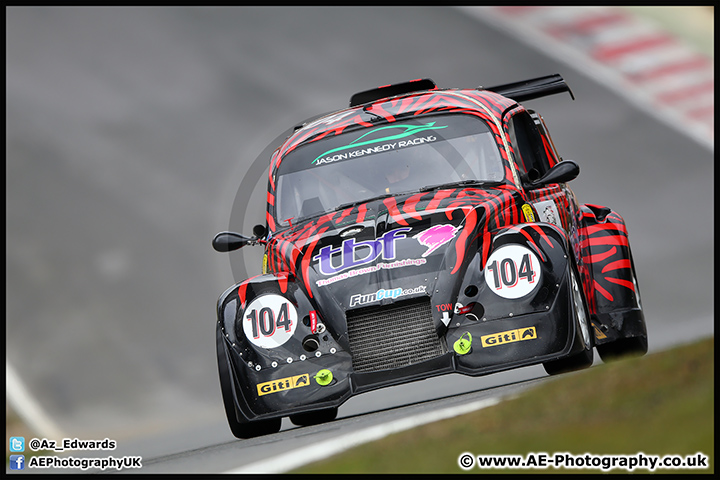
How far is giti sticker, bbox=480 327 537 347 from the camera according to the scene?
236 inches

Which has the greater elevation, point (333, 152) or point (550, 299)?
point (333, 152)

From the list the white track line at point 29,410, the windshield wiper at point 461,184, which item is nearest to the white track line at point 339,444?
the windshield wiper at point 461,184

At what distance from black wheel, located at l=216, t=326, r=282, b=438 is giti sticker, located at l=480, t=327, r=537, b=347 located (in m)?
1.43

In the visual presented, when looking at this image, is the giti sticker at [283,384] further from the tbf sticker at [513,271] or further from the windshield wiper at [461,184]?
the windshield wiper at [461,184]

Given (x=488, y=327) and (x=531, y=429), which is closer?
(x=531, y=429)

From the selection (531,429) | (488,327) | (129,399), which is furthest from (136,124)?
(531,429)

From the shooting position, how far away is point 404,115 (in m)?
7.83

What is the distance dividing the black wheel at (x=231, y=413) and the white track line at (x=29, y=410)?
14.5 feet

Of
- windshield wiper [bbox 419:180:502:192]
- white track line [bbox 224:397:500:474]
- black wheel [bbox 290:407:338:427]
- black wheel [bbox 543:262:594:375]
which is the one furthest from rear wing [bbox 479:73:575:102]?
white track line [bbox 224:397:500:474]

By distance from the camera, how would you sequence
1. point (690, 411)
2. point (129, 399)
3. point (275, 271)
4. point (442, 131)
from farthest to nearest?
point (129, 399) < point (442, 131) < point (275, 271) < point (690, 411)

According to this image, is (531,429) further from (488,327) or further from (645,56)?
(645,56)

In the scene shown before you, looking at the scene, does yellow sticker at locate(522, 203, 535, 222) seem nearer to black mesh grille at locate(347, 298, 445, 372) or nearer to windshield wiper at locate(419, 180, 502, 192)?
windshield wiper at locate(419, 180, 502, 192)

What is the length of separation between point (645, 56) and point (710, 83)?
1172 mm
